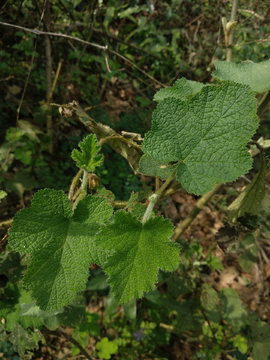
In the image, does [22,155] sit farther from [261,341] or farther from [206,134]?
[261,341]

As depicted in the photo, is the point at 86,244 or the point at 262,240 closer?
the point at 86,244

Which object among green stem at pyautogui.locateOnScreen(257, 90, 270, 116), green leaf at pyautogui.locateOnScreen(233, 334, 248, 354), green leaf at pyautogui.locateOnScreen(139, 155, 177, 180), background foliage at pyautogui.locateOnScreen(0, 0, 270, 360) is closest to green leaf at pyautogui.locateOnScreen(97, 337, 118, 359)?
background foliage at pyautogui.locateOnScreen(0, 0, 270, 360)

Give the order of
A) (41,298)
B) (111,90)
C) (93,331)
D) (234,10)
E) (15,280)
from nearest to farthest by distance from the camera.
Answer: (41,298) < (15,280) < (234,10) < (93,331) < (111,90)

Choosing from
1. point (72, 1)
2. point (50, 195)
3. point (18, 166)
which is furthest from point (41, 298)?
point (72, 1)

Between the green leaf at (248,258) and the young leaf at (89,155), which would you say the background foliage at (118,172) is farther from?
the young leaf at (89,155)

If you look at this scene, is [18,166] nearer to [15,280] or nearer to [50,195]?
[15,280]
